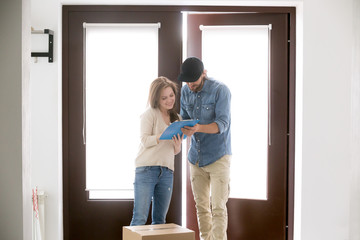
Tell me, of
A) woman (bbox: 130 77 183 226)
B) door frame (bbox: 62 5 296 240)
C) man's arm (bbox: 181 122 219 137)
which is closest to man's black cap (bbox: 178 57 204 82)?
woman (bbox: 130 77 183 226)

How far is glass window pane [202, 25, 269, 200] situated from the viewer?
373 centimetres

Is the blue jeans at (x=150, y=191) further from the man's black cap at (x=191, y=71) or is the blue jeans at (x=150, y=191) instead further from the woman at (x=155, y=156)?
the man's black cap at (x=191, y=71)

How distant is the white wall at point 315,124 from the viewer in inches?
140

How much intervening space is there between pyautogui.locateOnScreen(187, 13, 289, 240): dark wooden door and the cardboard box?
1221mm

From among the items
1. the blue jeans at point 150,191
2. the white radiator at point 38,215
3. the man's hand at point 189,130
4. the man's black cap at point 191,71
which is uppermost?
the man's black cap at point 191,71

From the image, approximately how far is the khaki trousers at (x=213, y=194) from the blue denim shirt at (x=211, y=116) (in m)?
0.06

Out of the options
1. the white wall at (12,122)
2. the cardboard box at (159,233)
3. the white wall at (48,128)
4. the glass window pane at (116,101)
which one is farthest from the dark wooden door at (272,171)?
the white wall at (12,122)

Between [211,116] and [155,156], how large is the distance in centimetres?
49

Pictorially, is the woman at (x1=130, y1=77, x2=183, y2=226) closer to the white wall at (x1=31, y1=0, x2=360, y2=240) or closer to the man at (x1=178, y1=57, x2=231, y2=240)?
the man at (x1=178, y1=57, x2=231, y2=240)

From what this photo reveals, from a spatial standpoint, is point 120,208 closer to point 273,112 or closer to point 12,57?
point 273,112

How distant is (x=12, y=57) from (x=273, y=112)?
92.0 inches

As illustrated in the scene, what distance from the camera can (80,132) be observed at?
12.2 ft

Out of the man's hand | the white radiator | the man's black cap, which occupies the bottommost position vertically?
the white radiator

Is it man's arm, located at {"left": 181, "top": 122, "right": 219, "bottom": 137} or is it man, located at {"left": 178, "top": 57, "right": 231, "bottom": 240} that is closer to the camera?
man's arm, located at {"left": 181, "top": 122, "right": 219, "bottom": 137}
